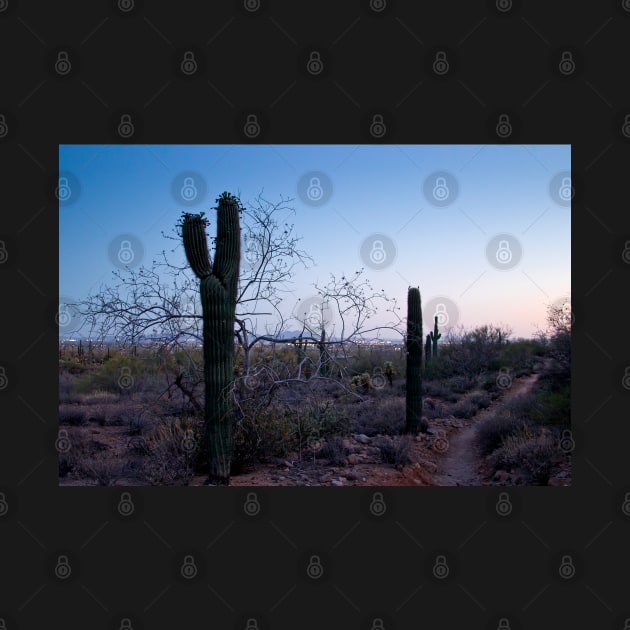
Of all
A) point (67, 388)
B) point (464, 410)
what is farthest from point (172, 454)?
point (464, 410)

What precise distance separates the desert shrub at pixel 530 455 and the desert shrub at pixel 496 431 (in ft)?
1.88

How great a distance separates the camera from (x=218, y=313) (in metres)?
5.09

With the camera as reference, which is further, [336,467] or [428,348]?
[428,348]

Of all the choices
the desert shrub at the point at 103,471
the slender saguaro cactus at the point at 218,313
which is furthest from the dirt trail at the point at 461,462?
the desert shrub at the point at 103,471

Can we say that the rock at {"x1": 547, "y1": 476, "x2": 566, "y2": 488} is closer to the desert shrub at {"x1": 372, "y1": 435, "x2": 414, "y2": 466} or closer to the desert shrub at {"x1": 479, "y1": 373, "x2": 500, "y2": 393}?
the desert shrub at {"x1": 372, "y1": 435, "x2": 414, "y2": 466}

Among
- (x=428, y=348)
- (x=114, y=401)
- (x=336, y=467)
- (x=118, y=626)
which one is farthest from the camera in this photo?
(x=428, y=348)

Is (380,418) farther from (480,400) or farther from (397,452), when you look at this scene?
(480,400)

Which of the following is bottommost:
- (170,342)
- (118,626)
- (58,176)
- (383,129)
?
(118,626)

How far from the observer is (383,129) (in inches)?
164

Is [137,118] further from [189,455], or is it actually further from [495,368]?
[495,368]

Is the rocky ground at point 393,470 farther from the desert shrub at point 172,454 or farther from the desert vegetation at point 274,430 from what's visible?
the desert shrub at point 172,454

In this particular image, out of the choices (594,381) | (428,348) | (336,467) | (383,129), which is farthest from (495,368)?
(383,129)

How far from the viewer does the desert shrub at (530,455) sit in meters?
6.05

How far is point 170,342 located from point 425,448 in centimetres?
494
